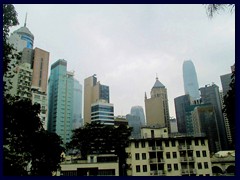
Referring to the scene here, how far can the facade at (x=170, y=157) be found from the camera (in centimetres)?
1540

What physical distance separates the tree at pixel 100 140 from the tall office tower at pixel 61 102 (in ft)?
74.8

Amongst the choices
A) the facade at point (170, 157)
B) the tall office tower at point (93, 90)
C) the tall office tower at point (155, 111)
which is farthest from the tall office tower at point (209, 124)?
the facade at point (170, 157)

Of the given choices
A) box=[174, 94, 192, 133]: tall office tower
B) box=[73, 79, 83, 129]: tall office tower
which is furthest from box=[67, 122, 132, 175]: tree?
box=[174, 94, 192, 133]: tall office tower

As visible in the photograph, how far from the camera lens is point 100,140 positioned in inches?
740

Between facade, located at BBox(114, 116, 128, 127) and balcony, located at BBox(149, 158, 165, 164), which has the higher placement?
facade, located at BBox(114, 116, 128, 127)

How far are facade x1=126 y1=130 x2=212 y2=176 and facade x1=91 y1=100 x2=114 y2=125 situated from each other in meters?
22.7

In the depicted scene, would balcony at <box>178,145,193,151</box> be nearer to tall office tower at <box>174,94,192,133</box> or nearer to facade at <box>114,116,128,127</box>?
facade at <box>114,116,128,127</box>

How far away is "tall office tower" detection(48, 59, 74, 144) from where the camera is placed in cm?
4309

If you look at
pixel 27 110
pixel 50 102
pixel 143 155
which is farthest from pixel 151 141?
pixel 50 102

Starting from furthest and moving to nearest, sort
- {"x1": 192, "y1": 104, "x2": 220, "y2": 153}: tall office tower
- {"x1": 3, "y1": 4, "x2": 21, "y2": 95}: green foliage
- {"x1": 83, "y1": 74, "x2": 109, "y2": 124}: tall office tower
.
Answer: {"x1": 83, "y1": 74, "x2": 109, "y2": 124}: tall office tower < {"x1": 192, "y1": 104, "x2": 220, "y2": 153}: tall office tower < {"x1": 3, "y1": 4, "x2": 21, "y2": 95}: green foliage

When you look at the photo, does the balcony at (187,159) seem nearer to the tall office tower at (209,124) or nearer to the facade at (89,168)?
the facade at (89,168)

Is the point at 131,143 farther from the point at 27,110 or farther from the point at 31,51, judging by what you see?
the point at 31,51

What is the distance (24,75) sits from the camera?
26.8 metres

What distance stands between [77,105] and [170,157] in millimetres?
40812
